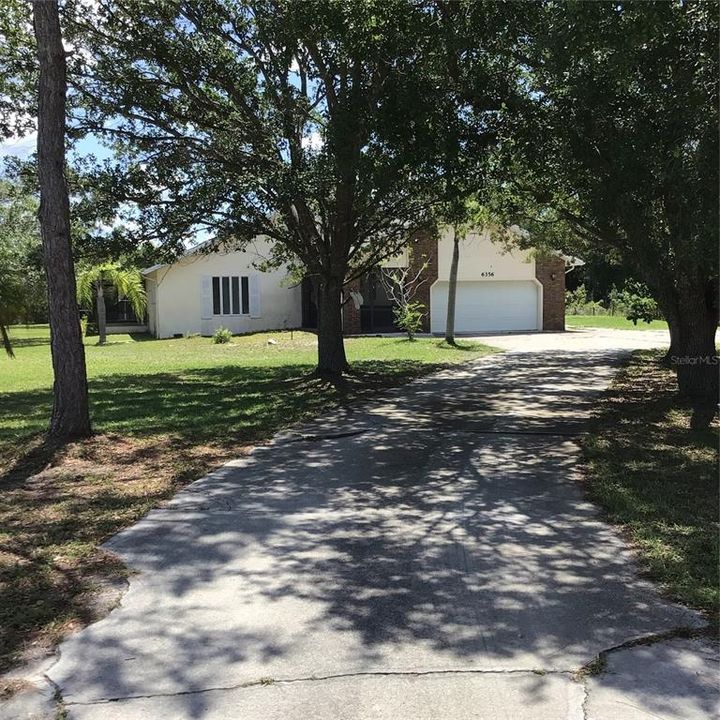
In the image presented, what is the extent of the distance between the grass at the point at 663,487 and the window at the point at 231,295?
23.1 m

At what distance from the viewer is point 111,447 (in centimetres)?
819

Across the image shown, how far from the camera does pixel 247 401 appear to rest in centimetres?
1207

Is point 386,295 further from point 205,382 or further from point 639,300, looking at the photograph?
point 205,382

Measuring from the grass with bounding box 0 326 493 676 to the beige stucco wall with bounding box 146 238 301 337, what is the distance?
1032cm

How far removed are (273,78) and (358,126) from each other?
3.60 metres

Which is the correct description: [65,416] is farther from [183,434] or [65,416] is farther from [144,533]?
[144,533]

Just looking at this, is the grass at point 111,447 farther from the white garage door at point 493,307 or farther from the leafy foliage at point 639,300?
the white garage door at point 493,307

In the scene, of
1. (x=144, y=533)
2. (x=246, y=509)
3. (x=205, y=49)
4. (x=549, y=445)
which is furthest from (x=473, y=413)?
(x=205, y=49)

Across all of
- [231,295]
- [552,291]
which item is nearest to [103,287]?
[231,295]

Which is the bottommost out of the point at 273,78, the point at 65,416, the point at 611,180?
the point at 65,416

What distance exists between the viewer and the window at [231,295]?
31.7 metres

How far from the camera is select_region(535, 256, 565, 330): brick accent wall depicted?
31.5 m

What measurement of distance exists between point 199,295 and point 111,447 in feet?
78.7

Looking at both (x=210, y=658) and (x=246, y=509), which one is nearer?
(x=210, y=658)
